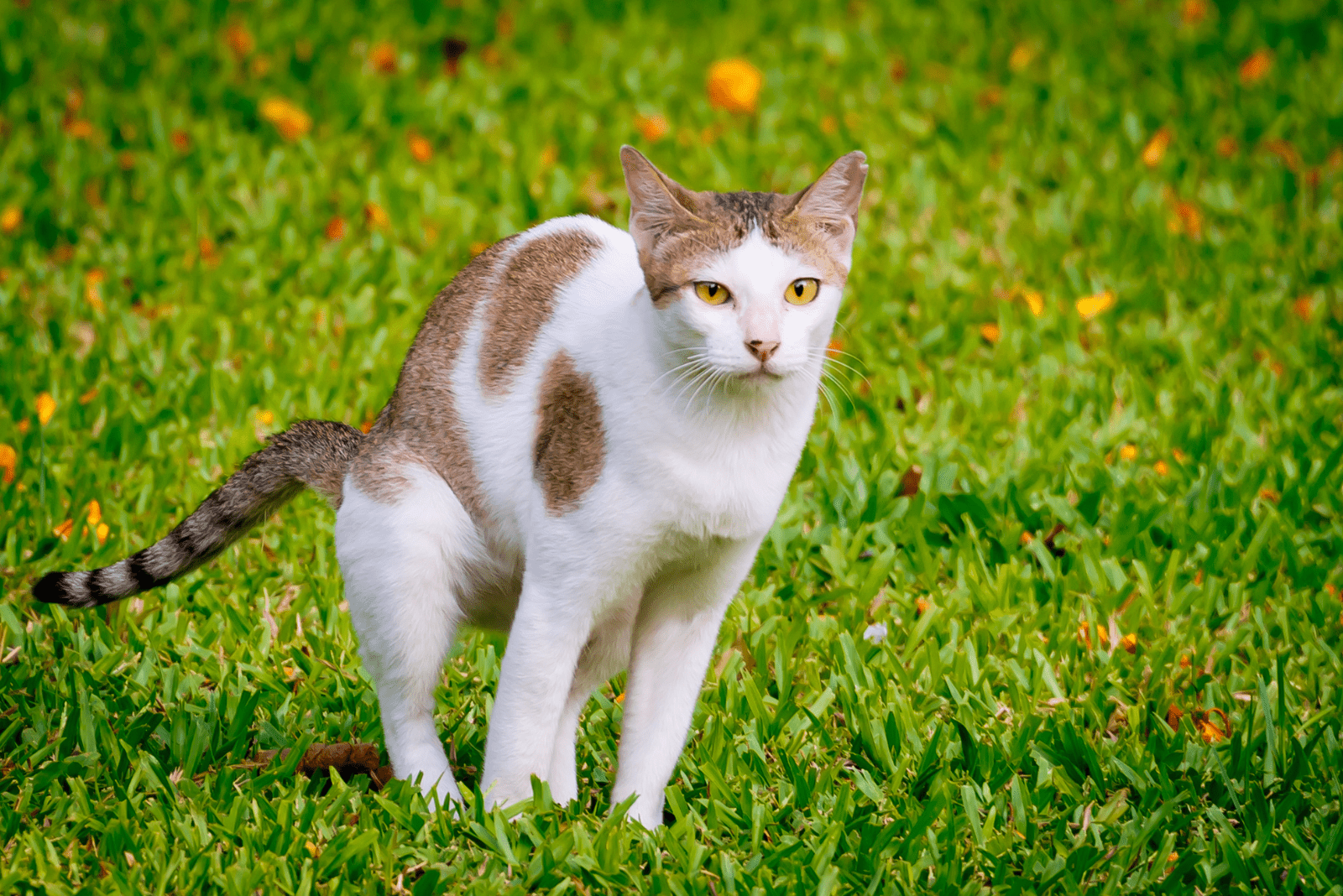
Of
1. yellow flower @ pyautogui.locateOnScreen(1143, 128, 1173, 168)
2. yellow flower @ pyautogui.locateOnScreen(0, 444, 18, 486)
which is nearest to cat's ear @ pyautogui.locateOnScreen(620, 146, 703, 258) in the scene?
yellow flower @ pyautogui.locateOnScreen(0, 444, 18, 486)

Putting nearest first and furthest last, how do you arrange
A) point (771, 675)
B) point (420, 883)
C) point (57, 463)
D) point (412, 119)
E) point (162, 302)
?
point (420, 883), point (771, 675), point (57, 463), point (162, 302), point (412, 119)

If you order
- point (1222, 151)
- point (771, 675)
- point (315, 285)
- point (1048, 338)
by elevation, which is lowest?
point (771, 675)

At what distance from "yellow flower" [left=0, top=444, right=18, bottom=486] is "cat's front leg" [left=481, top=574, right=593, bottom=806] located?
228cm

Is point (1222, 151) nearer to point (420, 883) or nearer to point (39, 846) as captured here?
point (420, 883)

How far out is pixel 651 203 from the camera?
2848mm

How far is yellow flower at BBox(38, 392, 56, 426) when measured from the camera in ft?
15.1

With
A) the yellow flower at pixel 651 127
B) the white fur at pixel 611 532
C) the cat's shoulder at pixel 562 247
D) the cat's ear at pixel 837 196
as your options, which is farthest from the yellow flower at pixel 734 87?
the cat's ear at pixel 837 196

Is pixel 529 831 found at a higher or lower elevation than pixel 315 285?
lower

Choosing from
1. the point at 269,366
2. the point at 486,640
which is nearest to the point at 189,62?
the point at 269,366

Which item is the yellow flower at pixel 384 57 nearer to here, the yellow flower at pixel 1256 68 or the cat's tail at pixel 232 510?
the cat's tail at pixel 232 510

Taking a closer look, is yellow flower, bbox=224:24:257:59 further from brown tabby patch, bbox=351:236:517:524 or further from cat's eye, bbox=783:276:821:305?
cat's eye, bbox=783:276:821:305

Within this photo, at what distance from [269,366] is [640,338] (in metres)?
2.53

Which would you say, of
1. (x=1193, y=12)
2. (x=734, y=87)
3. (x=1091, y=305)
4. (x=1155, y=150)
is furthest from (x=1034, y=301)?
(x=1193, y=12)

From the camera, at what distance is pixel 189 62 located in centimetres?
682
